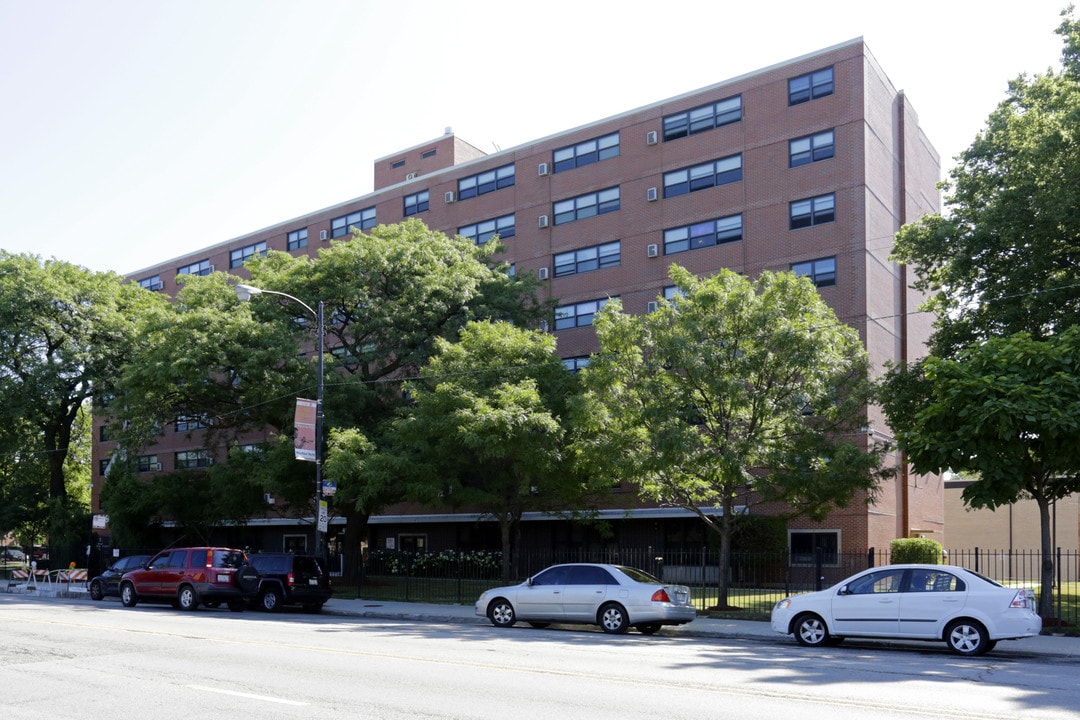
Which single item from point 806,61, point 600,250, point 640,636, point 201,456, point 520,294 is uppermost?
point 806,61

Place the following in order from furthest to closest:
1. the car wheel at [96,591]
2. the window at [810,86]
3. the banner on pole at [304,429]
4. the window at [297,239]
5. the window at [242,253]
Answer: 1. the window at [242,253]
2. the window at [297,239]
3. the window at [810,86]
4. the car wheel at [96,591]
5. the banner on pole at [304,429]

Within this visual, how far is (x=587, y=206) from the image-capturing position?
136ft

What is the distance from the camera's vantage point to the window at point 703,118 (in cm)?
3778

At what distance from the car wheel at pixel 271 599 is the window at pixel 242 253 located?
33351mm

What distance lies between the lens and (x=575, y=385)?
1102 inches

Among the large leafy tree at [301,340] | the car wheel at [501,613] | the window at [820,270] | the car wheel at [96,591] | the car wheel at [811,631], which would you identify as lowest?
the car wheel at [96,591]

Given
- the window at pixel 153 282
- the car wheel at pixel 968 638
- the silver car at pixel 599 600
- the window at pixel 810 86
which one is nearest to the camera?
the car wheel at pixel 968 638

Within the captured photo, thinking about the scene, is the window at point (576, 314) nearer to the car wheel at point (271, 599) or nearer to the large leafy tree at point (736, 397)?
the large leafy tree at point (736, 397)

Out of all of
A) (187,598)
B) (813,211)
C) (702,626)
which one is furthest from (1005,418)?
(187,598)

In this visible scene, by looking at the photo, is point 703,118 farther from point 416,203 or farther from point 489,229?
point 416,203

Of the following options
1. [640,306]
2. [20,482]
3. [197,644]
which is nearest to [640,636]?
[197,644]

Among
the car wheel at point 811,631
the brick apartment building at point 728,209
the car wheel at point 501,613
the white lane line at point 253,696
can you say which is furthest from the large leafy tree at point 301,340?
the white lane line at point 253,696

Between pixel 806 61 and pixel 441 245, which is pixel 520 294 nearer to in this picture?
pixel 441 245

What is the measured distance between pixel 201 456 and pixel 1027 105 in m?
44.5
